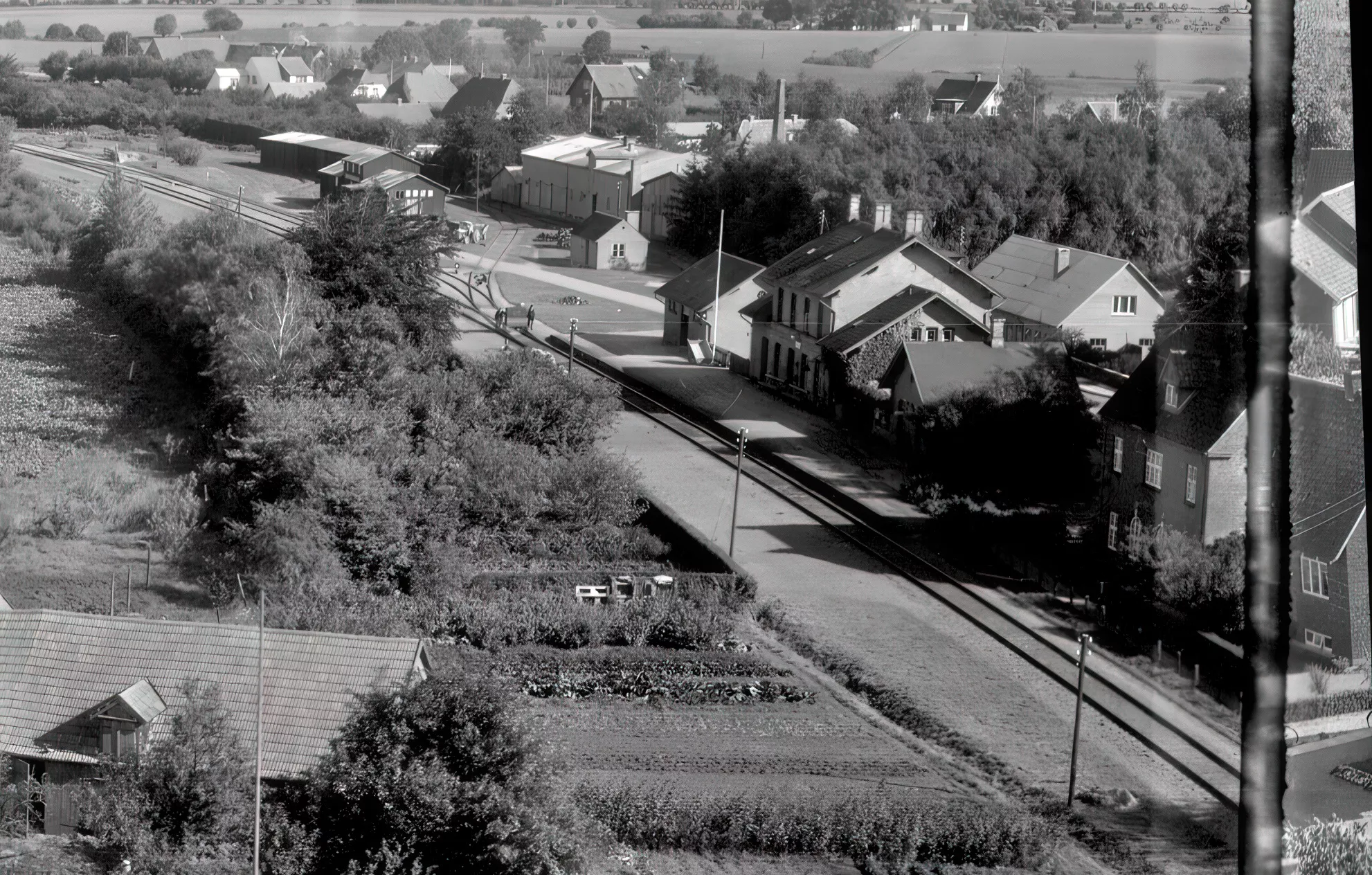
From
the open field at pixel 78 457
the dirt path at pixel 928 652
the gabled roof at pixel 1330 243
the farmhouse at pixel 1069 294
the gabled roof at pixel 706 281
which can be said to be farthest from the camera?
the gabled roof at pixel 706 281

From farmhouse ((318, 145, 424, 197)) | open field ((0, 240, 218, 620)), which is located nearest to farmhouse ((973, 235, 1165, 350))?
open field ((0, 240, 218, 620))

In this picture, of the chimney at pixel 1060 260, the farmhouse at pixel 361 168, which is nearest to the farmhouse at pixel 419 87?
the farmhouse at pixel 361 168

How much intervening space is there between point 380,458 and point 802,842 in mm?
3541

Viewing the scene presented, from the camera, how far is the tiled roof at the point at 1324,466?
0.32 m

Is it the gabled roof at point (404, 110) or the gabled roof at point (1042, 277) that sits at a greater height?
the gabled roof at point (404, 110)

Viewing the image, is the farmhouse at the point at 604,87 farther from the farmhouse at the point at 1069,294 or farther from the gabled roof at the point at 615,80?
the farmhouse at the point at 1069,294

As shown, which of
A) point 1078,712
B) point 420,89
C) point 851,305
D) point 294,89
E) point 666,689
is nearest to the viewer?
point 1078,712

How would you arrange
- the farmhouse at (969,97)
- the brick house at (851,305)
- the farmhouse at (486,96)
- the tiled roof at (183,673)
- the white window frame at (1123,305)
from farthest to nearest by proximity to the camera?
1. the farmhouse at (486,96)
2. the farmhouse at (969,97)
3. the brick house at (851,305)
4. the white window frame at (1123,305)
5. the tiled roof at (183,673)

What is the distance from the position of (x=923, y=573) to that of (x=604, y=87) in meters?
18.1

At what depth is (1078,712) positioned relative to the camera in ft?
11.9

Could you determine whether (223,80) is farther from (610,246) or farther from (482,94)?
(610,246)

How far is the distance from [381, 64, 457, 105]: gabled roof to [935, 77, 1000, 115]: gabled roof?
10.6 meters

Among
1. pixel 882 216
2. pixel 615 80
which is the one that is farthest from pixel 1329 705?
pixel 615 80

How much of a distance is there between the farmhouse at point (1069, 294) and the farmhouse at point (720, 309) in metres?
Answer: 1.94
